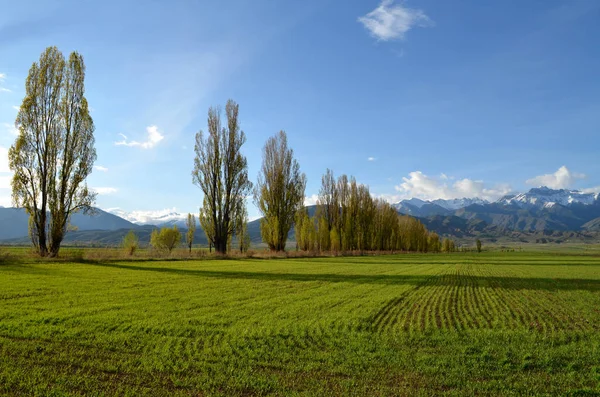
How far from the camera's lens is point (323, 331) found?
9539 millimetres

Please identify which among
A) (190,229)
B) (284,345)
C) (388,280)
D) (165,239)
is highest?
(190,229)

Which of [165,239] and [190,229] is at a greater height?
[190,229]

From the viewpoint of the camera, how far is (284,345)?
27.0 ft

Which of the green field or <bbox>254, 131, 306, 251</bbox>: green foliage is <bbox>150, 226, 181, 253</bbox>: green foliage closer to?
<bbox>254, 131, 306, 251</bbox>: green foliage

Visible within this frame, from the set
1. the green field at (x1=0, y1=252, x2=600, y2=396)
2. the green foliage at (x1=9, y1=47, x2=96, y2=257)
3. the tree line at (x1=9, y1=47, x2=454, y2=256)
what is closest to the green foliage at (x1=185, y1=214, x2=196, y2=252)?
the tree line at (x1=9, y1=47, x2=454, y2=256)

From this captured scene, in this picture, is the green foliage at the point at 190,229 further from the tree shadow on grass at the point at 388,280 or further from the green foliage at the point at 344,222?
the tree shadow on grass at the point at 388,280

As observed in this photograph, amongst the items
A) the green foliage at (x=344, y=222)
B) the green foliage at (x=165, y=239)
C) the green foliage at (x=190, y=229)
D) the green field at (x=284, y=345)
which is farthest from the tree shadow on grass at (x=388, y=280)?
the green foliage at (x=190, y=229)

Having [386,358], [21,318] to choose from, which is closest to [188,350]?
[386,358]

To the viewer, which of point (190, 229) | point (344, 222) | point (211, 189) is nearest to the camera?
point (211, 189)

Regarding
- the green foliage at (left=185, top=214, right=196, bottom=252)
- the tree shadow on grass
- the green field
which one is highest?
the green foliage at (left=185, top=214, right=196, bottom=252)

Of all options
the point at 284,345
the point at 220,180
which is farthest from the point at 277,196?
the point at 284,345

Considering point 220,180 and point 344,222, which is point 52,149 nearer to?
point 220,180

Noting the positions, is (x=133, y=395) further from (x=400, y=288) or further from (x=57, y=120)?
(x=57, y=120)

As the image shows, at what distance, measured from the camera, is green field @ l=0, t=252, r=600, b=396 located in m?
6.16
